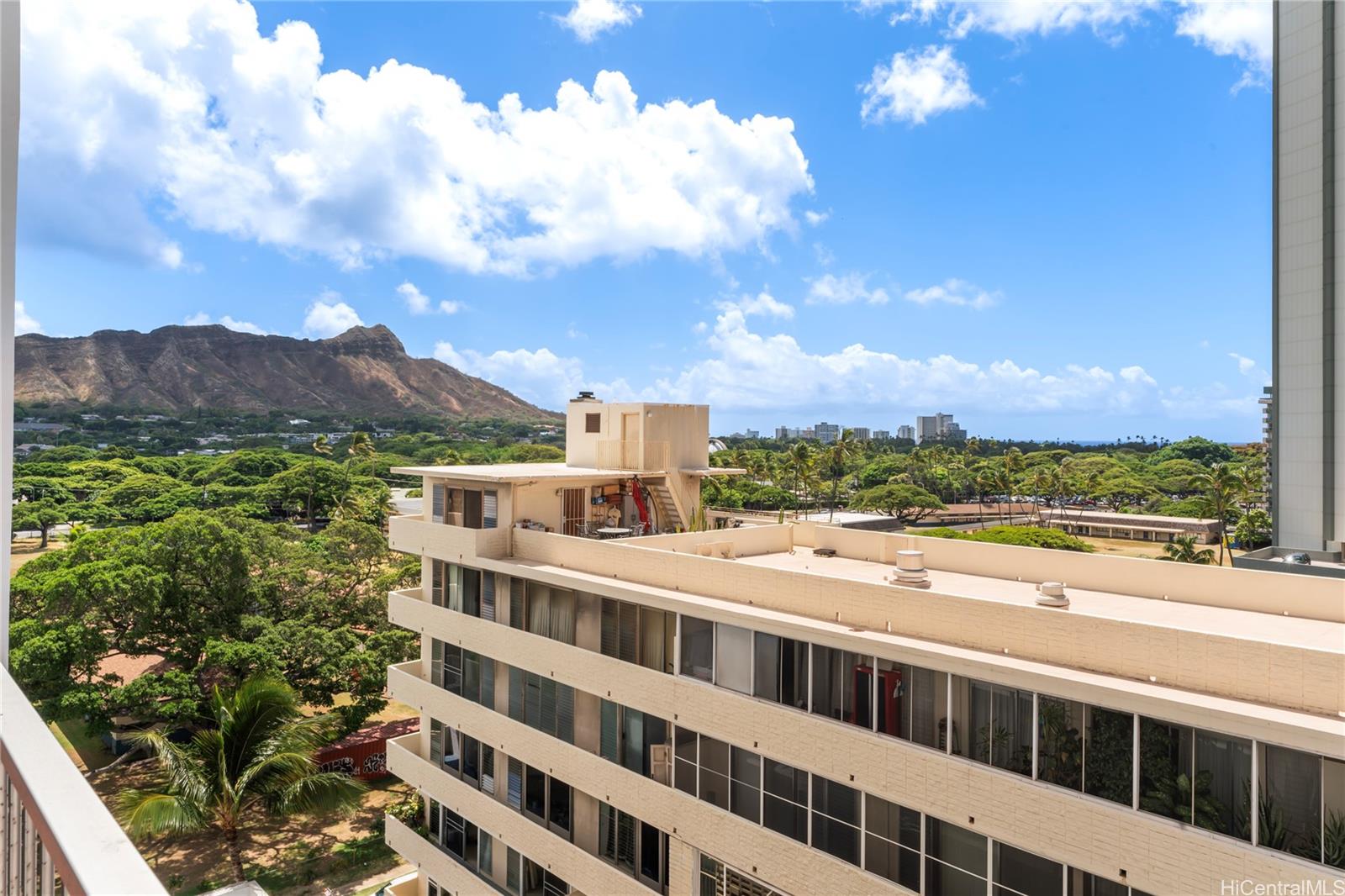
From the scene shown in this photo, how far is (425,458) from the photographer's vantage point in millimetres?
103688

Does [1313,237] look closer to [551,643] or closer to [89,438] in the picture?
[551,643]

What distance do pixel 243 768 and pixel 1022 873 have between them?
707 inches

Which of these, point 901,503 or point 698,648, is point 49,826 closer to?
point 698,648

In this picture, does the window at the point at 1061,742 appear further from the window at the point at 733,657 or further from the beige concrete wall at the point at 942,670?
the window at the point at 733,657

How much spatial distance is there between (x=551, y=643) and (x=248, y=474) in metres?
83.2

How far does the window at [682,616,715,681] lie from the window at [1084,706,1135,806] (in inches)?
217

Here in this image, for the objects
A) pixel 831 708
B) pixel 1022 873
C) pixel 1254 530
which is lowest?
pixel 1022 873

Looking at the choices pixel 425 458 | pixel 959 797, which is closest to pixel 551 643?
pixel 959 797

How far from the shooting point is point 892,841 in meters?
10.1

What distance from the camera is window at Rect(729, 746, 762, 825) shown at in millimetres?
11625

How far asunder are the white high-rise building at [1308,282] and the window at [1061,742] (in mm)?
26251

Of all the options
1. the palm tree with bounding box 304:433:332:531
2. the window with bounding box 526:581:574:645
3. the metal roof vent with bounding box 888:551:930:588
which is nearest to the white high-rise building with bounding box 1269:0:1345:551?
the metal roof vent with bounding box 888:551:930:588

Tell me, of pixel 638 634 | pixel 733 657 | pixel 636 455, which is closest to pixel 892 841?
pixel 733 657

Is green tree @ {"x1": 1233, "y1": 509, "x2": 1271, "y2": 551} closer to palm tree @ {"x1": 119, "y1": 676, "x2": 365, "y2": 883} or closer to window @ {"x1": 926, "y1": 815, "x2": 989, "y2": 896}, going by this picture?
window @ {"x1": 926, "y1": 815, "x2": 989, "y2": 896}
